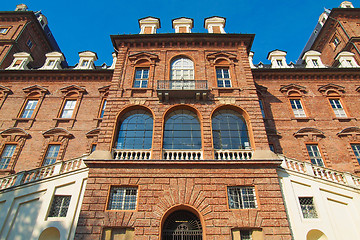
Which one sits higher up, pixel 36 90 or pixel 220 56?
Result: pixel 220 56

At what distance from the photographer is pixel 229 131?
15.5 m

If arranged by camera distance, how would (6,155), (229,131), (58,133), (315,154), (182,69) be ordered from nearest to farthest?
(229,131) → (182,69) → (315,154) → (6,155) → (58,133)

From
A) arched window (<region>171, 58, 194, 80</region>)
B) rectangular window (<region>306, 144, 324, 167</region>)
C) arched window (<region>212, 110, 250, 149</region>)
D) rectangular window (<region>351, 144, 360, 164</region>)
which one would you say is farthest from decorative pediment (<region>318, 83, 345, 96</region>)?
arched window (<region>171, 58, 194, 80</region>)

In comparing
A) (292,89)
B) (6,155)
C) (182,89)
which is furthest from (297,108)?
(6,155)

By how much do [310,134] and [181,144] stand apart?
36.3 feet

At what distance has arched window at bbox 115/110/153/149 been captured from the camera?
1499 centimetres

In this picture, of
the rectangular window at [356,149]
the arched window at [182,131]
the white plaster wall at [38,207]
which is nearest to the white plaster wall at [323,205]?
the arched window at [182,131]

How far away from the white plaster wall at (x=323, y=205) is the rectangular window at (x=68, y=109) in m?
16.9

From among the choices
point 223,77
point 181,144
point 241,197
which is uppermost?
point 223,77

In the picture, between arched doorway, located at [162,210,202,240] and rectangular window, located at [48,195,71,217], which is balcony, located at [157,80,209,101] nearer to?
arched doorway, located at [162,210,202,240]

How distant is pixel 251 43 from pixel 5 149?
21288mm

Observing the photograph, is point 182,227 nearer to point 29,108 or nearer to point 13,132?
point 13,132

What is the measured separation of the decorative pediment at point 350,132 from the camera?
19.1 metres

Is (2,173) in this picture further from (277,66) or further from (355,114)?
(355,114)
